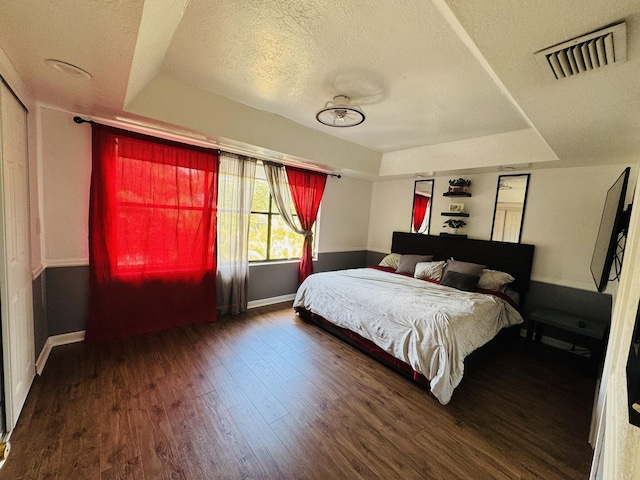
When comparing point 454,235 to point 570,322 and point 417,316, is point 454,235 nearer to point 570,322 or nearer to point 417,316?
point 570,322

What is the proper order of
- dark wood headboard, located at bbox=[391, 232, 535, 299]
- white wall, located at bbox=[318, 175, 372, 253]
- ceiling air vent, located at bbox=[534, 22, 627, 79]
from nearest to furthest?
ceiling air vent, located at bbox=[534, 22, 627, 79] → dark wood headboard, located at bbox=[391, 232, 535, 299] → white wall, located at bbox=[318, 175, 372, 253]

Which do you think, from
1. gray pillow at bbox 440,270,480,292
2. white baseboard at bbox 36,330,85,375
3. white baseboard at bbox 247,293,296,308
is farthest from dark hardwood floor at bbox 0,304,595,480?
white baseboard at bbox 247,293,296,308

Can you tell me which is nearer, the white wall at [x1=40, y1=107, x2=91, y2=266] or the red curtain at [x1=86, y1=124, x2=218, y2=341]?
the white wall at [x1=40, y1=107, x2=91, y2=266]

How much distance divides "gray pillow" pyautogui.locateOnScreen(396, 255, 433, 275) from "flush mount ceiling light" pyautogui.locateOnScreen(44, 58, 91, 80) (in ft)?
13.1

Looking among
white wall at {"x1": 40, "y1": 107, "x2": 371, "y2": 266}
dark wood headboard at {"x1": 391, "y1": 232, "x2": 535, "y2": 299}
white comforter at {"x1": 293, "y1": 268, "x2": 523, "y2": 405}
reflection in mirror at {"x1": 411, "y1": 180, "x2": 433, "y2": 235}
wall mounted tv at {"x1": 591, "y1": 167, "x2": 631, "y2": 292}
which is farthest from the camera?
reflection in mirror at {"x1": 411, "y1": 180, "x2": 433, "y2": 235}

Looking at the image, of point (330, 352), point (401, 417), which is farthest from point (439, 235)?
point (401, 417)

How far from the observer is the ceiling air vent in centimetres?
104

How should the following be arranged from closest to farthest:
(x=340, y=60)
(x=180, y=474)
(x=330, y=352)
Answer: (x=180, y=474)
(x=340, y=60)
(x=330, y=352)

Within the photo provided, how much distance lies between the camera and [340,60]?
6.29 feet

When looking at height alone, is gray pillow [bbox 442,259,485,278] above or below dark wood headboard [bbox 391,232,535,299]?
below

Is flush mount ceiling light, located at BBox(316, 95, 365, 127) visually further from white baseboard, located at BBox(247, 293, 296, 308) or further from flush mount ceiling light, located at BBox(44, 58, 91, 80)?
white baseboard, located at BBox(247, 293, 296, 308)

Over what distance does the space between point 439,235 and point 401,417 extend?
9.61ft

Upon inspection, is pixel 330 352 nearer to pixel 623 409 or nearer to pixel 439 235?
pixel 623 409

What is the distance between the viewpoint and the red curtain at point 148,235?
2648 mm
